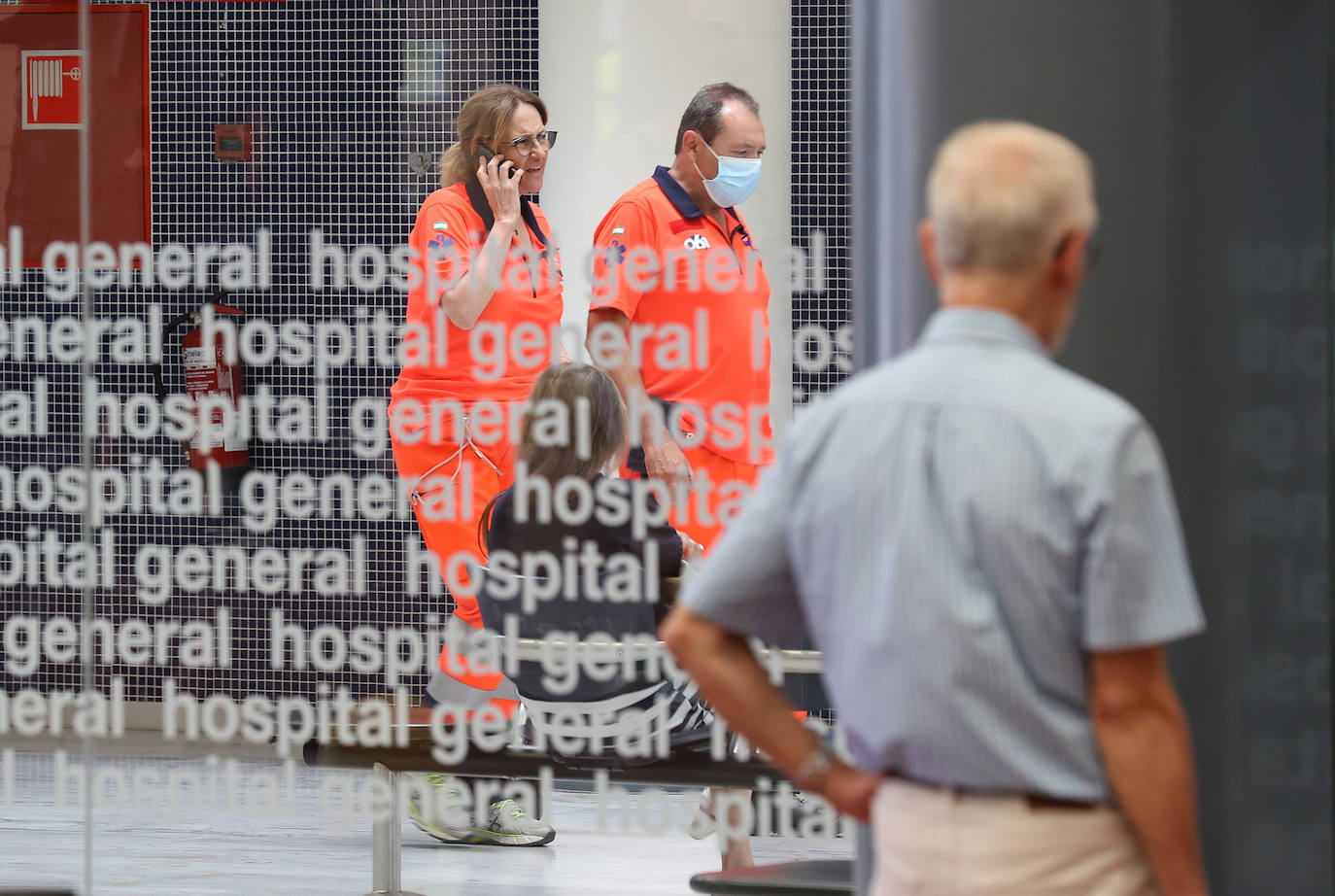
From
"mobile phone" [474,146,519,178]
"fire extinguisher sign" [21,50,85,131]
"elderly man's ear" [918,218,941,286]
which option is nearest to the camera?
"elderly man's ear" [918,218,941,286]

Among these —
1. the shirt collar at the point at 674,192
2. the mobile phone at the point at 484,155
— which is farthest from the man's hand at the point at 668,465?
the mobile phone at the point at 484,155

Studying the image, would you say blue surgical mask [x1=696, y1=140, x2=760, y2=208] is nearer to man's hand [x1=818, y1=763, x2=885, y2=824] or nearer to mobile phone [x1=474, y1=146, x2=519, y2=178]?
mobile phone [x1=474, y1=146, x2=519, y2=178]

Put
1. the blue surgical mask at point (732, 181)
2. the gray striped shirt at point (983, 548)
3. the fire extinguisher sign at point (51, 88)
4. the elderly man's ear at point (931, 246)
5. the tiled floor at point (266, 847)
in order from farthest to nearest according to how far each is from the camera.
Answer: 1. the fire extinguisher sign at point (51, 88)
2. the tiled floor at point (266, 847)
3. the blue surgical mask at point (732, 181)
4. the elderly man's ear at point (931, 246)
5. the gray striped shirt at point (983, 548)

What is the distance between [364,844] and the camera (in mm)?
3303

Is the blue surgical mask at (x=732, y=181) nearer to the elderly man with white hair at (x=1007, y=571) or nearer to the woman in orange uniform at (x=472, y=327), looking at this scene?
the woman in orange uniform at (x=472, y=327)

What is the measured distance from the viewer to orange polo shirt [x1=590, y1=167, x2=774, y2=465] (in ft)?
9.85

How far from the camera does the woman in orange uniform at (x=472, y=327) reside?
3061 mm

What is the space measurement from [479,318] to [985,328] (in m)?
1.80

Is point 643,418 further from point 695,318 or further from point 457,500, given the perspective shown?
point 457,500

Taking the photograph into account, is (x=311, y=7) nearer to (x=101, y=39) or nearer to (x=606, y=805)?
(x=101, y=39)

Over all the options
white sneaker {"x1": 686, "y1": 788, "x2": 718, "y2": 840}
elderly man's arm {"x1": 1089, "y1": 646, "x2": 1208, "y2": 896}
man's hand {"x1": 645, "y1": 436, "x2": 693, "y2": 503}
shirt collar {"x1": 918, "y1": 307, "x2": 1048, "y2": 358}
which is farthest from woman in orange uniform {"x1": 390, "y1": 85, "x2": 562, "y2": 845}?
elderly man's arm {"x1": 1089, "y1": 646, "x2": 1208, "y2": 896}

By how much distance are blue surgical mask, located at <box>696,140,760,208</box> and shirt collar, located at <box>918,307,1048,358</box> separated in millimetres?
1588

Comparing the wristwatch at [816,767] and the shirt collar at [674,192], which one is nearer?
the wristwatch at [816,767]

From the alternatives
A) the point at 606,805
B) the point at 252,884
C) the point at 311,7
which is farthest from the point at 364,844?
the point at 311,7
